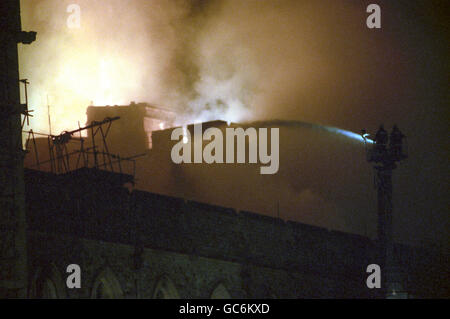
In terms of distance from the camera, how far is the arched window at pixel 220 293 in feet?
117

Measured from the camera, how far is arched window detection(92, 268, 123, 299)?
31.5 metres

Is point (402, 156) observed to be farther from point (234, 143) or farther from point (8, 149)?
point (234, 143)

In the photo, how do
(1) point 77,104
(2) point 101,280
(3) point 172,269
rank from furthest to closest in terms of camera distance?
(1) point 77,104
(3) point 172,269
(2) point 101,280

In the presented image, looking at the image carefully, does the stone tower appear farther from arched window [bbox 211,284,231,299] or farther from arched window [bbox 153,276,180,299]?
arched window [bbox 211,284,231,299]

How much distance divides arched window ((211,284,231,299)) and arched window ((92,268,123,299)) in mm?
5014

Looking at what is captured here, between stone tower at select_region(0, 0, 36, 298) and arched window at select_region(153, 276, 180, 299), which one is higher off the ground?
stone tower at select_region(0, 0, 36, 298)

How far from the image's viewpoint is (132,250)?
107 ft

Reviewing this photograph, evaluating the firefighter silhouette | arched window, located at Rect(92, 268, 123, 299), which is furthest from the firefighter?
arched window, located at Rect(92, 268, 123, 299)

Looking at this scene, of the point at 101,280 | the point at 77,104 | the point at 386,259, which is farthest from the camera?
the point at 77,104

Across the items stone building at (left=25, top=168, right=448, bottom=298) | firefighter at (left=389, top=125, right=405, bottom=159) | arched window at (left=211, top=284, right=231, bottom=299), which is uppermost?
firefighter at (left=389, top=125, right=405, bottom=159)

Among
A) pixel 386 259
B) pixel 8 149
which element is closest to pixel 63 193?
pixel 8 149

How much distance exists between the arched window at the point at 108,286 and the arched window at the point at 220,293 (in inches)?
197
